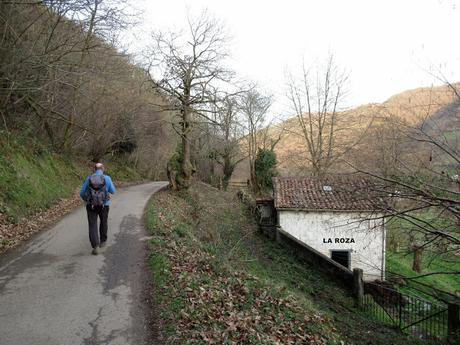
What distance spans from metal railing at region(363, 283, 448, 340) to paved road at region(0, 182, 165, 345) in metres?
6.52

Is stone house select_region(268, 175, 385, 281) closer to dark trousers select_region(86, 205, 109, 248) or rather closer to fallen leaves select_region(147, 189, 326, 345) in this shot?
fallen leaves select_region(147, 189, 326, 345)

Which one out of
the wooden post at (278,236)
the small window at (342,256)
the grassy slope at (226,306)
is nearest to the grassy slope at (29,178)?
the grassy slope at (226,306)

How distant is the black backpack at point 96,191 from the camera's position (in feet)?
22.8

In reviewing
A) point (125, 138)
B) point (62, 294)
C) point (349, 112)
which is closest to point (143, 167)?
point (125, 138)

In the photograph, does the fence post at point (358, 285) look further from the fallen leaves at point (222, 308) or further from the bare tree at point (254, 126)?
the bare tree at point (254, 126)

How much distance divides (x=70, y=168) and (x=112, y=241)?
41.7ft

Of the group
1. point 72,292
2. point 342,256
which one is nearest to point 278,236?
point 342,256

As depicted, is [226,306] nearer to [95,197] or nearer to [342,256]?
[95,197]

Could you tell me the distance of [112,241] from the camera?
8273mm

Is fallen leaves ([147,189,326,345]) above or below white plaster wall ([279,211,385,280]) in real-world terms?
above

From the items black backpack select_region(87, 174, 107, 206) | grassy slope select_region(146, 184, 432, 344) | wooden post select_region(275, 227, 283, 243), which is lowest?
wooden post select_region(275, 227, 283, 243)

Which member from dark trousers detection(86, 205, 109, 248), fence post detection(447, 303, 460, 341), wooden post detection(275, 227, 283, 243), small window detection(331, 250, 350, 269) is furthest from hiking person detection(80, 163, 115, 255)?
small window detection(331, 250, 350, 269)

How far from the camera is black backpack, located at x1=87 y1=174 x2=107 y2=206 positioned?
22.8 feet

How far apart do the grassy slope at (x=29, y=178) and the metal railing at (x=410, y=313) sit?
10.7 m
